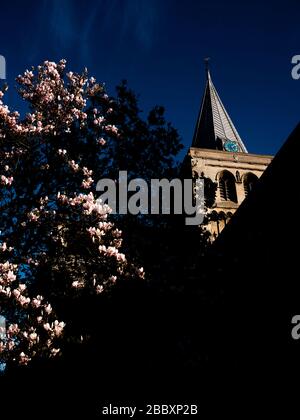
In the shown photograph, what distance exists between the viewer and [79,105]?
10.1 metres

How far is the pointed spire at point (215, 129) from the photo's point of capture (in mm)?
35250

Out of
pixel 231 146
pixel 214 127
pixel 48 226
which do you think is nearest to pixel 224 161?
pixel 231 146

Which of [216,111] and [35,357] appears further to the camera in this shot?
[216,111]

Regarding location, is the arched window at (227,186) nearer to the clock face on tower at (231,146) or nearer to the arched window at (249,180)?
the arched window at (249,180)

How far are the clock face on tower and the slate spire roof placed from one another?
1.03ft

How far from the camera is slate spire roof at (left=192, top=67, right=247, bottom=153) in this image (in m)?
35.8

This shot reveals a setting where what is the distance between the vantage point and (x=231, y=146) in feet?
115

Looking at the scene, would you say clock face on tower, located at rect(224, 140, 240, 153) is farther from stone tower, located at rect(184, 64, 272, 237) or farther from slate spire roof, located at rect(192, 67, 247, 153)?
slate spire roof, located at rect(192, 67, 247, 153)

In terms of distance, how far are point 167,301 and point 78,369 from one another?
2.27 metres

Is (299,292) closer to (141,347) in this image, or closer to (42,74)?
(141,347)

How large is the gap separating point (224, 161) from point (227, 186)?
2243mm

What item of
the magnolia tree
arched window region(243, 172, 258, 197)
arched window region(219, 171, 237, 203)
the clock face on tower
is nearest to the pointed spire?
the clock face on tower
